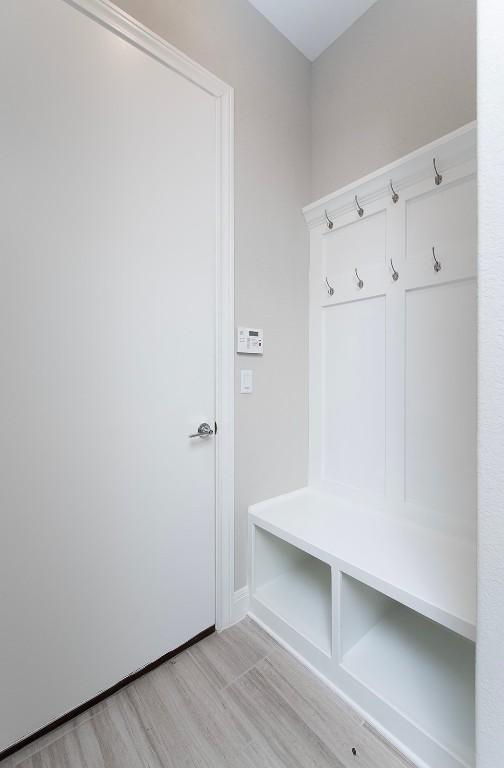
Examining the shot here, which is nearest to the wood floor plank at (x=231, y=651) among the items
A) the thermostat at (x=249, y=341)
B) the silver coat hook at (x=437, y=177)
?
the thermostat at (x=249, y=341)

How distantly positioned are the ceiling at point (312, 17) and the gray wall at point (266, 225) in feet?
0.16

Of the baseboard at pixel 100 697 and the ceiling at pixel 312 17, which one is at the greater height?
the ceiling at pixel 312 17

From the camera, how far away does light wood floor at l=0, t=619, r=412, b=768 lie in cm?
102

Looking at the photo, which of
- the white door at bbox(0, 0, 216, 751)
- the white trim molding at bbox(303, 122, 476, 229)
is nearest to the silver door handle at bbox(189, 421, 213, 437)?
the white door at bbox(0, 0, 216, 751)

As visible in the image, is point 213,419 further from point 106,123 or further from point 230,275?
point 106,123

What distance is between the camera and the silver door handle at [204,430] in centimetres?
145

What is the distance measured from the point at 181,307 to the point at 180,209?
398 mm

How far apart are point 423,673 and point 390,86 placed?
245cm

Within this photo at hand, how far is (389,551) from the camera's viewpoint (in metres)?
1.29

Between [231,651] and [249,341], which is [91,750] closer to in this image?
[231,651]

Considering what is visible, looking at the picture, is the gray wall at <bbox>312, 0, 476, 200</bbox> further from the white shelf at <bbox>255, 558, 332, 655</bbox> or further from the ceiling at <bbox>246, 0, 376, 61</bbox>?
the white shelf at <bbox>255, 558, 332, 655</bbox>

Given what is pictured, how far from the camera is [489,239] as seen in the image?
29.7 inches

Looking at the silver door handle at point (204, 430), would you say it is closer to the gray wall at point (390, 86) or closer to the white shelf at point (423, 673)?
the white shelf at point (423, 673)

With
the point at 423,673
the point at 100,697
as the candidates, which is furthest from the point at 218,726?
Result: the point at 423,673
